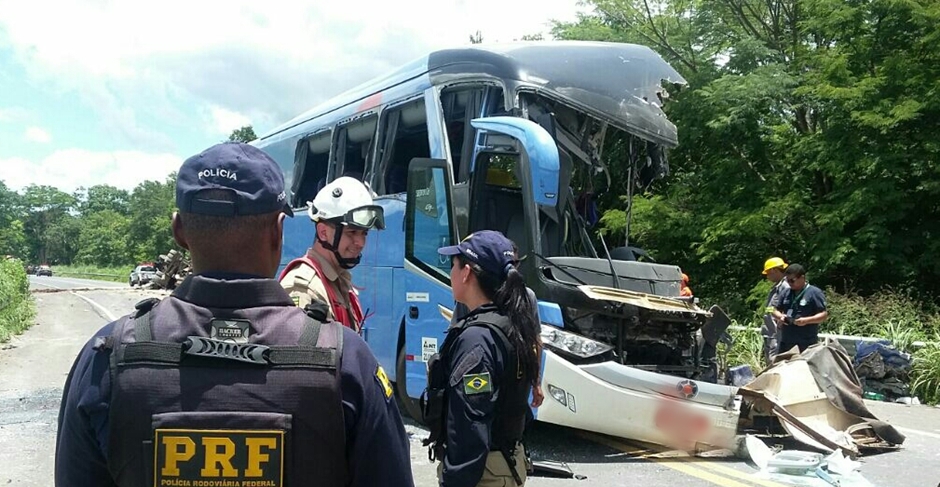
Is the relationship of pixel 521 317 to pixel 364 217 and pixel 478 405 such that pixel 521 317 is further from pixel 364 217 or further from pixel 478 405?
pixel 364 217

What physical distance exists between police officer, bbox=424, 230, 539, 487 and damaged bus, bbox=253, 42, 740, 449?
284 centimetres

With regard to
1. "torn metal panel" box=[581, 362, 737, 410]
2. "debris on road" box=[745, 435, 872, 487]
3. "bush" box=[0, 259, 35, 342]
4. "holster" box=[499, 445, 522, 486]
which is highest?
"holster" box=[499, 445, 522, 486]

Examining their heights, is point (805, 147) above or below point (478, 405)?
above

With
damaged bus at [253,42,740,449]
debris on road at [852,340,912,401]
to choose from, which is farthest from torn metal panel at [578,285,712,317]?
debris on road at [852,340,912,401]

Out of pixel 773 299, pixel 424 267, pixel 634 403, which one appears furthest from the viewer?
pixel 773 299

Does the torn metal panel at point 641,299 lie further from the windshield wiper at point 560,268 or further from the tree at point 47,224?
the tree at point 47,224

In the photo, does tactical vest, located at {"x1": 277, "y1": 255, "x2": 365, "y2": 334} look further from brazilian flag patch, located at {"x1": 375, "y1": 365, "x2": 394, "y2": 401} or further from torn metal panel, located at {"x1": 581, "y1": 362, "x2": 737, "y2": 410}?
torn metal panel, located at {"x1": 581, "y1": 362, "x2": 737, "y2": 410}

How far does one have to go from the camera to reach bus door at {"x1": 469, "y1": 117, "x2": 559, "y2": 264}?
6.04m

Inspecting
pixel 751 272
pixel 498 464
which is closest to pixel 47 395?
pixel 498 464

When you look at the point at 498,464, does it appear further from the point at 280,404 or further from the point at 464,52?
the point at 464,52

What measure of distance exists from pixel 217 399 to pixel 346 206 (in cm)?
234

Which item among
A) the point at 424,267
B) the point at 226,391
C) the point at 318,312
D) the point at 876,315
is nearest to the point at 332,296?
the point at 318,312

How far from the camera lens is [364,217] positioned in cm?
378

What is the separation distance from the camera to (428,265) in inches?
292
